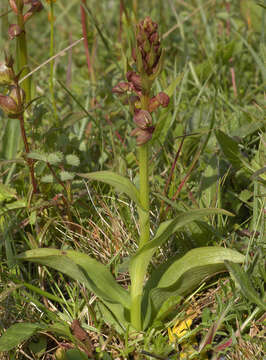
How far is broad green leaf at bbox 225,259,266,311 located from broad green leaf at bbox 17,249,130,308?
37cm

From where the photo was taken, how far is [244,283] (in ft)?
4.65

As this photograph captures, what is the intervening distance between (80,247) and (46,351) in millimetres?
396

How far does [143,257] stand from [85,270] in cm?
19

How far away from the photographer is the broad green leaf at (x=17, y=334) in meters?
1.42

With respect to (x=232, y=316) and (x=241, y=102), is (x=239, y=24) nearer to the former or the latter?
(x=241, y=102)

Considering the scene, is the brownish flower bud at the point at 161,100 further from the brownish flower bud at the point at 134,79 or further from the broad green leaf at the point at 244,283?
the broad green leaf at the point at 244,283

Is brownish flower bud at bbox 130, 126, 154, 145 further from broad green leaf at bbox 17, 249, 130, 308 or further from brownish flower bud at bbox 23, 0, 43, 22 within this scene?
brownish flower bud at bbox 23, 0, 43, 22

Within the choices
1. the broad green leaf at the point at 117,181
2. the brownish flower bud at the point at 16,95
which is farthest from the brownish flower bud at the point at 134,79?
the brownish flower bud at the point at 16,95

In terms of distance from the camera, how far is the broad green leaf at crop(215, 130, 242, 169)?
6.38ft

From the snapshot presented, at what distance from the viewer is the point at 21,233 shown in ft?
6.27

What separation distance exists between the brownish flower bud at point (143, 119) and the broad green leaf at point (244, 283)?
447 millimetres

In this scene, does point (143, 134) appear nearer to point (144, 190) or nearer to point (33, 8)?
point (144, 190)

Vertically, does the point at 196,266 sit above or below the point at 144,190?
below

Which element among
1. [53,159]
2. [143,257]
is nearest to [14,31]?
[53,159]
